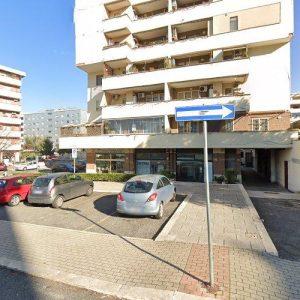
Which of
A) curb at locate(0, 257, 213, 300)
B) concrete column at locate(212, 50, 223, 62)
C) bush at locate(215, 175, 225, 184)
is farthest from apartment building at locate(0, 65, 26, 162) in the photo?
curb at locate(0, 257, 213, 300)

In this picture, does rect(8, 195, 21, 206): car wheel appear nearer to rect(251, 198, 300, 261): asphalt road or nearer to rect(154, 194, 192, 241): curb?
rect(154, 194, 192, 241): curb

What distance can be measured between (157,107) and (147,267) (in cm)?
1690

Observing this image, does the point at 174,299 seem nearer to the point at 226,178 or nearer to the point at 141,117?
the point at 226,178

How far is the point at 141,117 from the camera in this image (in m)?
22.0

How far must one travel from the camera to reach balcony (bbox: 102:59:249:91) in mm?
19281

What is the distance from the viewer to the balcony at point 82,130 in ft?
75.6

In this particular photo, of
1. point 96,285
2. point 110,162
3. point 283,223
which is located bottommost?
point 283,223

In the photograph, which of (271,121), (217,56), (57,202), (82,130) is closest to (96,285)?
(57,202)

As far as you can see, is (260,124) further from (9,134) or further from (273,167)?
(9,134)

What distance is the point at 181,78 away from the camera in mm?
20734

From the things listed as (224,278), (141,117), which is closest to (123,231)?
(224,278)

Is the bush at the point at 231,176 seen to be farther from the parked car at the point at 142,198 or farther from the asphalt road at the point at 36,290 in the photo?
the asphalt road at the point at 36,290

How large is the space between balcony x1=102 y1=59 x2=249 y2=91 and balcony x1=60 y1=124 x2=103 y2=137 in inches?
139

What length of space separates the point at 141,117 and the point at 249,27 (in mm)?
10758
